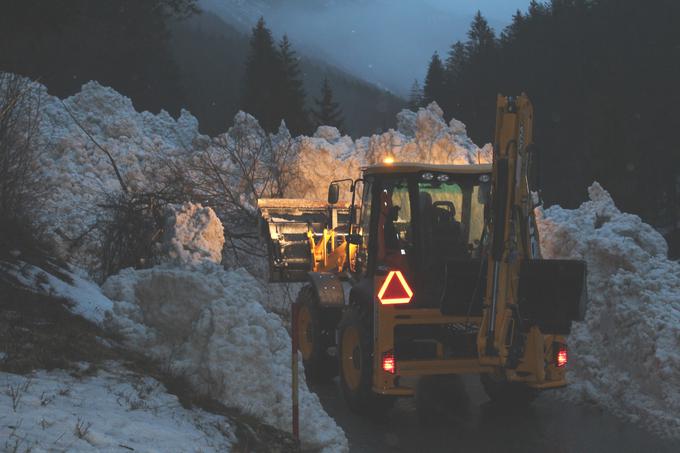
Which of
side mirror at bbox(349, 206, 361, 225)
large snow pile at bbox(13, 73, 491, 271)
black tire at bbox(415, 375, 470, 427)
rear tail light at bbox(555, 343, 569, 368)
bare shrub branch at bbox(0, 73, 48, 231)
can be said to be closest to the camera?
rear tail light at bbox(555, 343, 569, 368)

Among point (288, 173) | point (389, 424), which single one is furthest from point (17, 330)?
point (288, 173)

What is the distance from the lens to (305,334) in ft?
36.7

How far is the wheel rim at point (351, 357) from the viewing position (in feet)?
28.9

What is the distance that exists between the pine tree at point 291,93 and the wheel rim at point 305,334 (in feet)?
156

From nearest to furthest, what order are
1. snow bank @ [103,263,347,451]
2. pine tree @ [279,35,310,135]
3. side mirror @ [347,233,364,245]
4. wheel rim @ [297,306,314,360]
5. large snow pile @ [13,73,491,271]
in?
snow bank @ [103,263,347,451] < side mirror @ [347,233,364,245] < wheel rim @ [297,306,314,360] < large snow pile @ [13,73,491,271] < pine tree @ [279,35,310,135]

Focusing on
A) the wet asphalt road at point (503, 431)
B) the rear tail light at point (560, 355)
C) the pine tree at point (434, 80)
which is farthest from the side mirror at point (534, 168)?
the pine tree at point (434, 80)

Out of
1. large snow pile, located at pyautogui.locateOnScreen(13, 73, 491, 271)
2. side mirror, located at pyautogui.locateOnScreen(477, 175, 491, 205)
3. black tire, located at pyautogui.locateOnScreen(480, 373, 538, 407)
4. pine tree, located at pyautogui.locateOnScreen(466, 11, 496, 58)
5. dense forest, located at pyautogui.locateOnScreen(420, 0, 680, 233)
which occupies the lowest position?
black tire, located at pyautogui.locateOnScreen(480, 373, 538, 407)

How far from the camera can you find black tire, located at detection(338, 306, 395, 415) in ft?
27.6

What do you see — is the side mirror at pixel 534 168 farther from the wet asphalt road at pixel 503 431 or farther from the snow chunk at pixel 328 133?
the snow chunk at pixel 328 133

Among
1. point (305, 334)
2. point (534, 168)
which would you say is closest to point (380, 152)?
point (305, 334)

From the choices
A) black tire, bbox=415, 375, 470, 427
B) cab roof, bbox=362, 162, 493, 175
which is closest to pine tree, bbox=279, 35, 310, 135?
black tire, bbox=415, 375, 470, 427

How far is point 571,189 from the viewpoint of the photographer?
4534 cm

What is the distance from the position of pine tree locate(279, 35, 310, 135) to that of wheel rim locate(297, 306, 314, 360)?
4765 centimetres

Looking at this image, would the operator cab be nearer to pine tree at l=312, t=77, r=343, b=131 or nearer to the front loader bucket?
the front loader bucket
